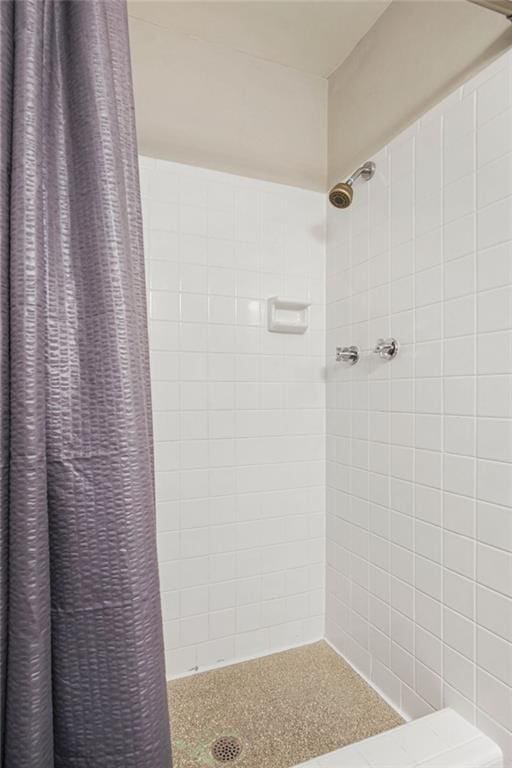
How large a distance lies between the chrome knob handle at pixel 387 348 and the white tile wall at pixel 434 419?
0.03m

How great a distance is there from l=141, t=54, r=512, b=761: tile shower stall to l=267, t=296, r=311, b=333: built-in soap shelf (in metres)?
0.04

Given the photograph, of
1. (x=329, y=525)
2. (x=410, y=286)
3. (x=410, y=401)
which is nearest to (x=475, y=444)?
(x=410, y=401)

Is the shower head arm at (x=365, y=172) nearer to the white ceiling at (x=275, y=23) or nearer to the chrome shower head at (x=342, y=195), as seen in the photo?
the chrome shower head at (x=342, y=195)

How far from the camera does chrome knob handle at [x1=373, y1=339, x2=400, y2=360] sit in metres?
1.33

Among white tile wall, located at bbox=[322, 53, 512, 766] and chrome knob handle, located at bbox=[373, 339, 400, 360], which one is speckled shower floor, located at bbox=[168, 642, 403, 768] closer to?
white tile wall, located at bbox=[322, 53, 512, 766]

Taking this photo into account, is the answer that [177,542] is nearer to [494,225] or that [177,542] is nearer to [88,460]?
[88,460]

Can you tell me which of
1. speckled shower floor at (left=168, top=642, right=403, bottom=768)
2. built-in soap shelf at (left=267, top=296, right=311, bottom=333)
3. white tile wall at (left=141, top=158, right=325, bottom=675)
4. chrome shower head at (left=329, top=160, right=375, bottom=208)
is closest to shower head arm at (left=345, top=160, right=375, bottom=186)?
chrome shower head at (left=329, top=160, right=375, bottom=208)

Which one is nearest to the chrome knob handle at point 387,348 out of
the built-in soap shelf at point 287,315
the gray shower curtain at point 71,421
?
the built-in soap shelf at point 287,315

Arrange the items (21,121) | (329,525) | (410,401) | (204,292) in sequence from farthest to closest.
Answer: (329,525), (204,292), (410,401), (21,121)

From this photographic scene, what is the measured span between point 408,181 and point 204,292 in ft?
2.46

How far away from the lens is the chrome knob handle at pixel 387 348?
4.36 ft

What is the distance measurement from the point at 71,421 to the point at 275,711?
3.97 ft

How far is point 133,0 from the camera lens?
55.6 inches

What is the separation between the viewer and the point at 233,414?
62.1 inches
